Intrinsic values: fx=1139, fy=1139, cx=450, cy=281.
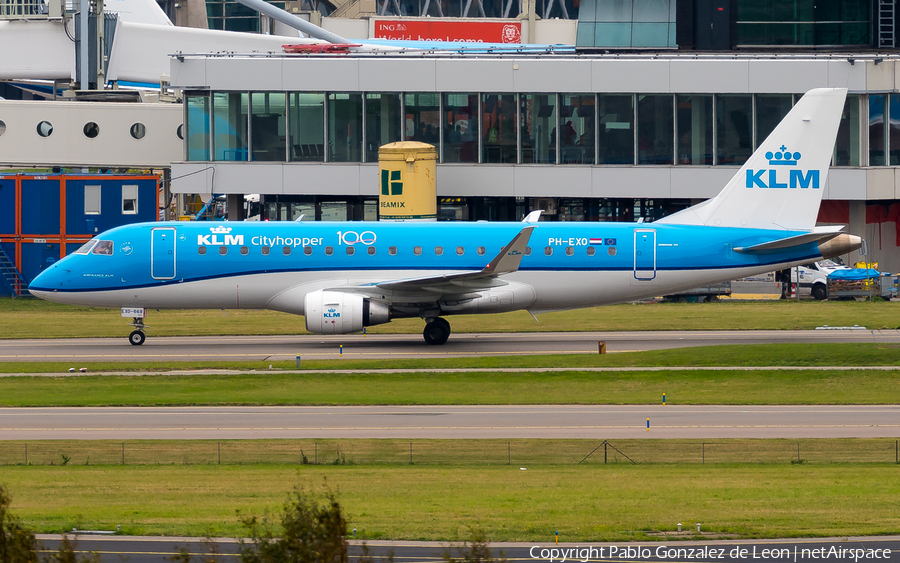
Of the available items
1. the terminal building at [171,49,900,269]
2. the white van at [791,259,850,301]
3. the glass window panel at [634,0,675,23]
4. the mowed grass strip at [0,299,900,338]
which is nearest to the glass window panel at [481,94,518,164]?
the terminal building at [171,49,900,269]

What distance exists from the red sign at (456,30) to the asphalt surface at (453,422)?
117m

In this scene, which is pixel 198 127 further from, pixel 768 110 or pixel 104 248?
pixel 768 110

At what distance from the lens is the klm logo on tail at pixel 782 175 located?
43.7m

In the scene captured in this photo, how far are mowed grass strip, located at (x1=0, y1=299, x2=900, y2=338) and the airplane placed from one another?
16.9 ft

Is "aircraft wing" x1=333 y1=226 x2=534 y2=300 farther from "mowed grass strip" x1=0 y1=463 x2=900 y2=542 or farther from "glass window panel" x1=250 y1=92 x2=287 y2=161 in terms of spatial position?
"glass window panel" x1=250 y1=92 x2=287 y2=161

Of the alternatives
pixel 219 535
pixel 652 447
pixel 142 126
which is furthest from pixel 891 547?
pixel 142 126

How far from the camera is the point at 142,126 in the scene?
69.8 meters

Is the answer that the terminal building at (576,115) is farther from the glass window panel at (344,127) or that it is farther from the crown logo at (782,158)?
the crown logo at (782,158)

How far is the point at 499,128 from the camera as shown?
64312 millimetres

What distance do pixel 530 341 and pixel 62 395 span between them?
61.1ft

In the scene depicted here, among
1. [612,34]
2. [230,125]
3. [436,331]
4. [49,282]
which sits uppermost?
[612,34]

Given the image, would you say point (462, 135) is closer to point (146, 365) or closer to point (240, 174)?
point (240, 174)
